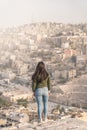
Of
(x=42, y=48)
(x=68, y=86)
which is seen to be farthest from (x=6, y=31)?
(x=68, y=86)

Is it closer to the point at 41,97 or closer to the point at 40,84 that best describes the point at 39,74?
the point at 40,84

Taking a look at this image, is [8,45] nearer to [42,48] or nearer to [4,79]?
[42,48]

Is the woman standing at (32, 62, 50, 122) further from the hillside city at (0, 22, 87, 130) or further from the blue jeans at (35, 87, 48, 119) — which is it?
the hillside city at (0, 22, 87, 130)

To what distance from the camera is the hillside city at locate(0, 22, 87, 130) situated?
10852 millimetres

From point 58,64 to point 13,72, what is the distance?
7.95 ft

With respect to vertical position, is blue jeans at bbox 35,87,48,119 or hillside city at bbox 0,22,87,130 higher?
blue jeans at bbox 35,87,48,119

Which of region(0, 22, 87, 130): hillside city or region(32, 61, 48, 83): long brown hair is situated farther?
region(0, 22, 87, 130): hillside city

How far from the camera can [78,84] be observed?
21.2 meters

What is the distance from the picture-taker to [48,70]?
25.5 m

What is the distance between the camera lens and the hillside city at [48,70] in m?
10.9

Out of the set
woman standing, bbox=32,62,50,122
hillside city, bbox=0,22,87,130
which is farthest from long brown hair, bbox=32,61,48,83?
hillside city, bbox=0,22,87,130

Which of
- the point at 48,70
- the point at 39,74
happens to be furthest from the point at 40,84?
the point at 48,70

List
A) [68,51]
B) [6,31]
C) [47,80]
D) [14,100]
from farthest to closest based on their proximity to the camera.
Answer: [6,31] < [68,51] < [14,100] < [47,80]

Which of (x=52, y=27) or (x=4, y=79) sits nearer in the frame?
(x=4, y=79)
